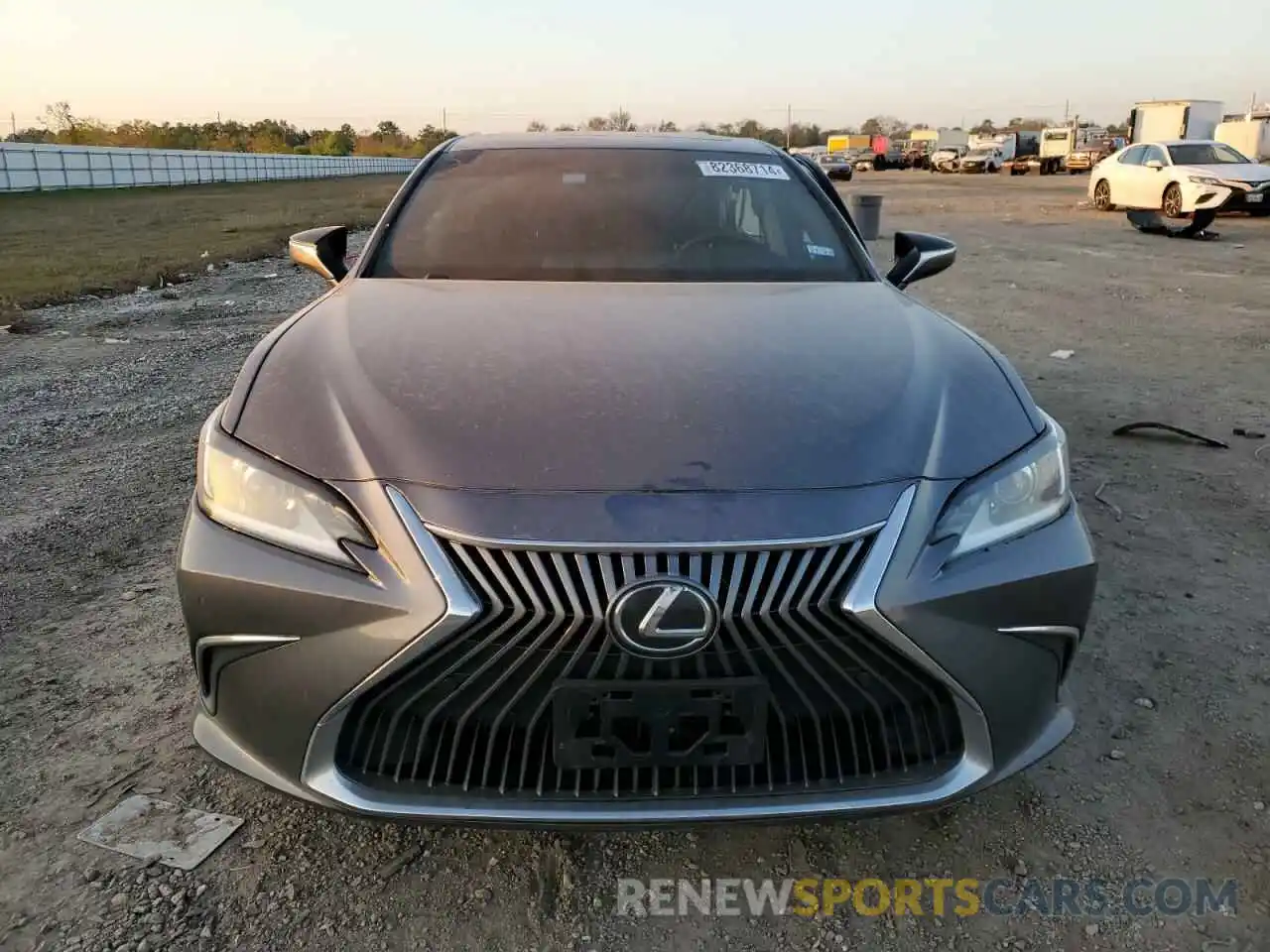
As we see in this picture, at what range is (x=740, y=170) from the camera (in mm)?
3455

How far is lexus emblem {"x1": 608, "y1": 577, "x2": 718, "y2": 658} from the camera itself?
1605 millimetres

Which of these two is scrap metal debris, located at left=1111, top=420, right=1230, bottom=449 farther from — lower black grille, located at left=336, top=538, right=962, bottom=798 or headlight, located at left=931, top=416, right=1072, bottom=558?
lower black grille, located at left=336, top=538, right=962, bottom=798

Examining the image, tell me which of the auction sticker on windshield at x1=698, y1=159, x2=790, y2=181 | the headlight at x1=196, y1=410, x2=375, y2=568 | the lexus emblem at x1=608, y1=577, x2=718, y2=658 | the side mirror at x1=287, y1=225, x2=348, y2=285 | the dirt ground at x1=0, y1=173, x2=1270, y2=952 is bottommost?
the dirt ground at x1=0, y1=173, x2=1270, y2=952

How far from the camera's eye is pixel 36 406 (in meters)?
5.57

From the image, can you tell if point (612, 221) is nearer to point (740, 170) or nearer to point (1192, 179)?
point (740, 170)

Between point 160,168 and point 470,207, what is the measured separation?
46803mm

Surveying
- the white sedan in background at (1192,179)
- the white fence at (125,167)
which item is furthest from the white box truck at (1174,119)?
the white fence at (125,167)

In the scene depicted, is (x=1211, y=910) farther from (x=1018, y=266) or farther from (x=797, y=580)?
(x=1018, y=266)

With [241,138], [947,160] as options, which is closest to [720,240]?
[947,160]

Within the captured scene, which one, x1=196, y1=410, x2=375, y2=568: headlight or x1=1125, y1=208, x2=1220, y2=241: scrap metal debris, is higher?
x1=196, y1=410, x2=375, y2=568: headlight

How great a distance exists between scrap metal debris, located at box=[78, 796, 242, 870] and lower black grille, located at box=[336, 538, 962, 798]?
1.93 ft

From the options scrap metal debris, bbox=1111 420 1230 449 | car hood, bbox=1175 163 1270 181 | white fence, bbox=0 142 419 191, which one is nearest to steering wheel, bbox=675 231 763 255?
scrap metal debris, bbox=1111 420 1230 449

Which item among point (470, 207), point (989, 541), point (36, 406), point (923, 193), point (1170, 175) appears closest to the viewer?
point (989, 541)

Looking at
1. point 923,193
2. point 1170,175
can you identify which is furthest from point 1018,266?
point 923,193
